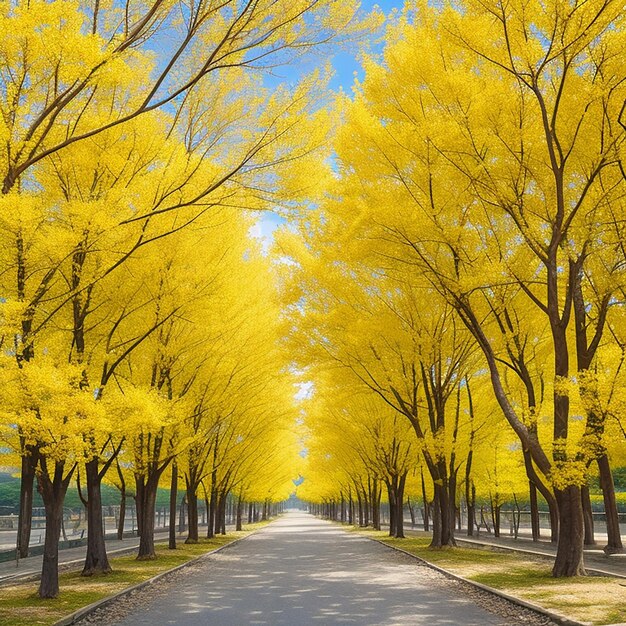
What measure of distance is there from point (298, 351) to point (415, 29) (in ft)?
31.7

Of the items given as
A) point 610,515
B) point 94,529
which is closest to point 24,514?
point 94,529

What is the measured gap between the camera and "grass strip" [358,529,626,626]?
8.11 metres

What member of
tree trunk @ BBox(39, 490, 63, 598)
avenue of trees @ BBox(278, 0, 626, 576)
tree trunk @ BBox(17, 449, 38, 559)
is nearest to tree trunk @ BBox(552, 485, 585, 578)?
avenue of trees @ BBox(278, 0, 626, 576)

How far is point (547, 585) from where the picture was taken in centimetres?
1101

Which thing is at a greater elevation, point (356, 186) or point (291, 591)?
point (356, 186)

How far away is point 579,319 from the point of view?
14.9 metres

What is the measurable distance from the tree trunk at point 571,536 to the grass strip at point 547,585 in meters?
0.24

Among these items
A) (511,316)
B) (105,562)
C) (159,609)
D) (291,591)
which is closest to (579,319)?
(511,316)

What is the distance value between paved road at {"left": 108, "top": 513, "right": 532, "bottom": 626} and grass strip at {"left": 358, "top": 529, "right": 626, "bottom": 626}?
2.54 ft

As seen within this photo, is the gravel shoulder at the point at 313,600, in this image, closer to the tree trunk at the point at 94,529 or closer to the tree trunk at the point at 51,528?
the tree trunk at the point at 51,528

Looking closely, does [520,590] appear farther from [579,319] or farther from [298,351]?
[298,351]

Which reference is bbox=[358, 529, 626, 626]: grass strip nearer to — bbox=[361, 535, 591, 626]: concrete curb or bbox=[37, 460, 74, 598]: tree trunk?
bbox=[361, 535, 591, 626]: concrete curb

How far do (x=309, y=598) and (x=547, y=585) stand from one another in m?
4.05

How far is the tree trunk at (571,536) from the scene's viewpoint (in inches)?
473
